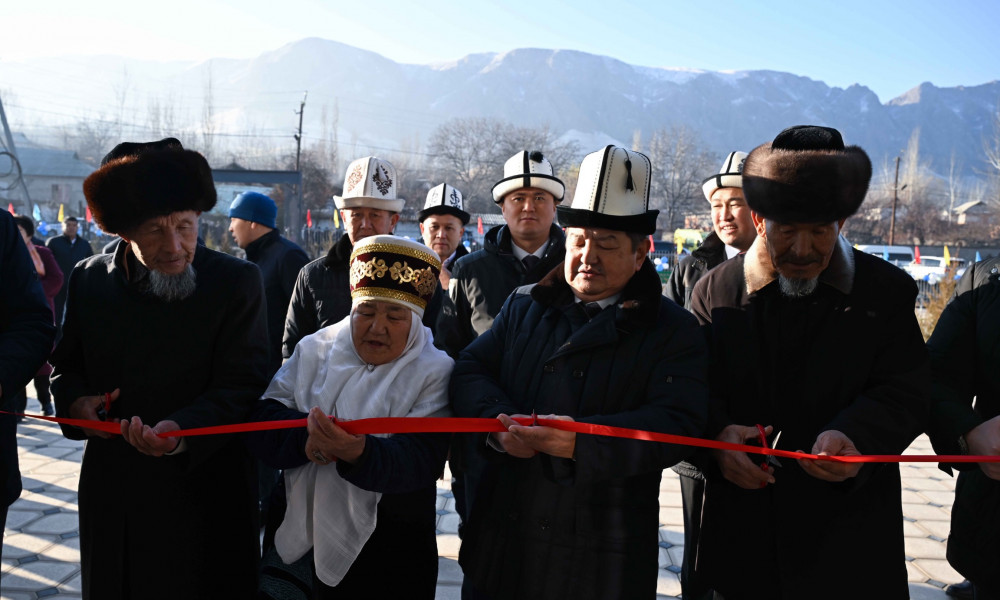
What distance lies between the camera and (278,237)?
5.39 metres

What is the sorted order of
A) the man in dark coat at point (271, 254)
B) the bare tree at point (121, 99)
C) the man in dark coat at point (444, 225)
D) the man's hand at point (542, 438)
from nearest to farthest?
the man's hand at point (542, 438)
the man in dark coat at point (271, 254)
the man in dark coat at point (444, 225)
the bare tree at point (121, 99)

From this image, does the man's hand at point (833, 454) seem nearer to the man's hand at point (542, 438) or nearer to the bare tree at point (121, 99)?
the man's hand at point (542, 438)

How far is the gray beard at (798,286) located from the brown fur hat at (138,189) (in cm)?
215

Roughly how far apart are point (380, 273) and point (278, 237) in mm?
3182

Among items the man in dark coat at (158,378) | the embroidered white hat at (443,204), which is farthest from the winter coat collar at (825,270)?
the embroidered white hat at (443,204)

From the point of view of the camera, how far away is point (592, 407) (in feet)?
7.53

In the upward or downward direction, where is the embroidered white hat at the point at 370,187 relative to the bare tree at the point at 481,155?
downward

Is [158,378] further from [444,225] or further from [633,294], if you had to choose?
[444,225]

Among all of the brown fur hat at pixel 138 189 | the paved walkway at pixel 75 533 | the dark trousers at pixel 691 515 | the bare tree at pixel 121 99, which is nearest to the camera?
the brown fur hat at pixel 138 189

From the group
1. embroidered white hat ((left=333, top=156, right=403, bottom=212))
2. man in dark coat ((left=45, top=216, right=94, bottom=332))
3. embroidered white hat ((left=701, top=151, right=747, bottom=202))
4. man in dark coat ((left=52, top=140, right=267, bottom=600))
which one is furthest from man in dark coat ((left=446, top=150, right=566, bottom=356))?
man in dark coat ((left=45, top=216, right=94, bottom=332))

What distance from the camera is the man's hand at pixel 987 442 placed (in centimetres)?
243

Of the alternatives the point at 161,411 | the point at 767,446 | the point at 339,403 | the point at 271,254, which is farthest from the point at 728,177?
the point at 161,411

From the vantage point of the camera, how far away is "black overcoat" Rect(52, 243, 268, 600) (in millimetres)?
2633

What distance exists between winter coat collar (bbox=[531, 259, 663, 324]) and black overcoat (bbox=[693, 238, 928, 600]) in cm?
34
